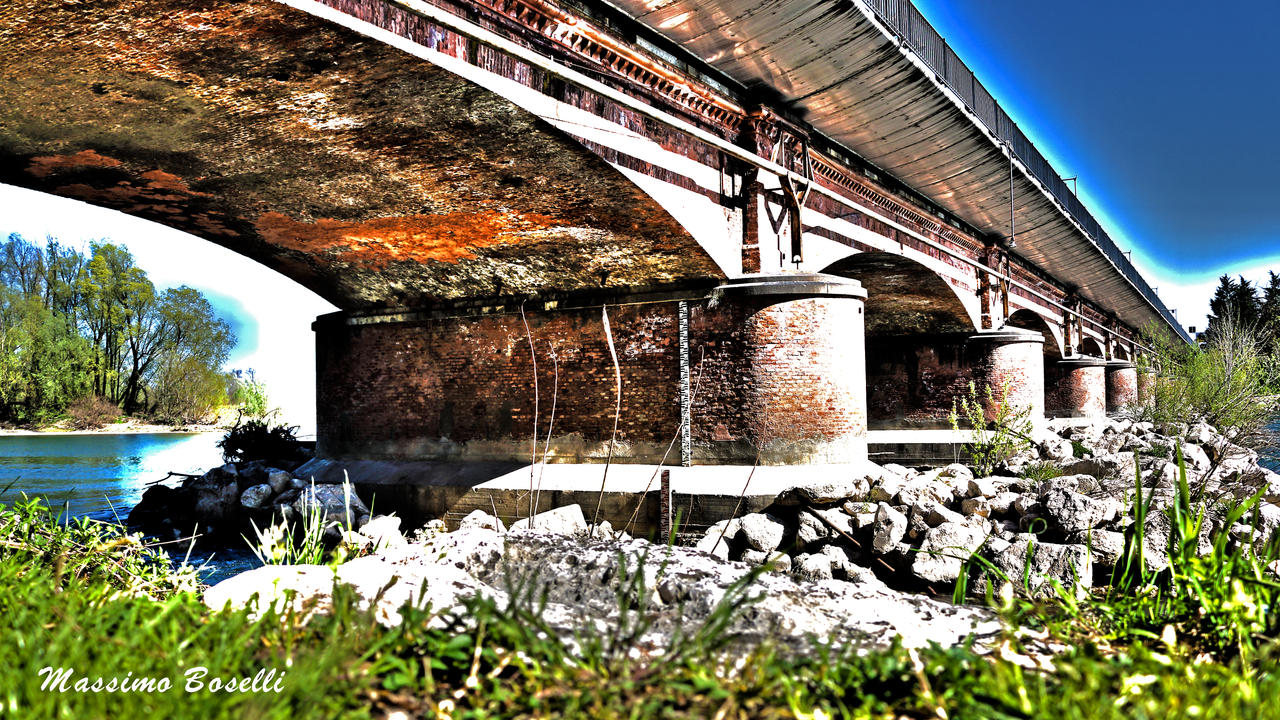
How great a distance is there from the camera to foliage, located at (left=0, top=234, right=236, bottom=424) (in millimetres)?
36094

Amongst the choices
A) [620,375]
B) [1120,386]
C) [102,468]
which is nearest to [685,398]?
[620,375]

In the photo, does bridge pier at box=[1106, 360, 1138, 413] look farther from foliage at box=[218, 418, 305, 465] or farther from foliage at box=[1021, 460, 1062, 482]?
foliage at box=[218, 418, 305, 465]

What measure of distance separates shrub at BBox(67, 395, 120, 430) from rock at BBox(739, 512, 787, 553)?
39.4m

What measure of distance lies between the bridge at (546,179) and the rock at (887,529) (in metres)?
2.08

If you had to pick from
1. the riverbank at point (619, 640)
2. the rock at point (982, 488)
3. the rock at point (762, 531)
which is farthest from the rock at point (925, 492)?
the riverbank at point (619, 640)

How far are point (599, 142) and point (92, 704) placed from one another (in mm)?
6409

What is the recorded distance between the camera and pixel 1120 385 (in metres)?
31.7

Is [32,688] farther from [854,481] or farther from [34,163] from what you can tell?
[34,163]

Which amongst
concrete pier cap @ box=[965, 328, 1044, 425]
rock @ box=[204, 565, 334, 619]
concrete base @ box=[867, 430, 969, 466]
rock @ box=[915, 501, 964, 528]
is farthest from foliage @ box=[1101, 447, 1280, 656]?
concrete pier cap @ box=[965, 328, 1044, 425]

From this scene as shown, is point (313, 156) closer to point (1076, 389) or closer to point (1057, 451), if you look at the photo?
point (1057, 451)

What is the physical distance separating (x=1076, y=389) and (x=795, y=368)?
19.0 m

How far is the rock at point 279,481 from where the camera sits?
1098 cm

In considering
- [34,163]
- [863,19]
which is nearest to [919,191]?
[863,19]

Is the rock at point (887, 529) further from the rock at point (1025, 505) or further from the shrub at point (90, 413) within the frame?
the shrub at point (90, 413)
